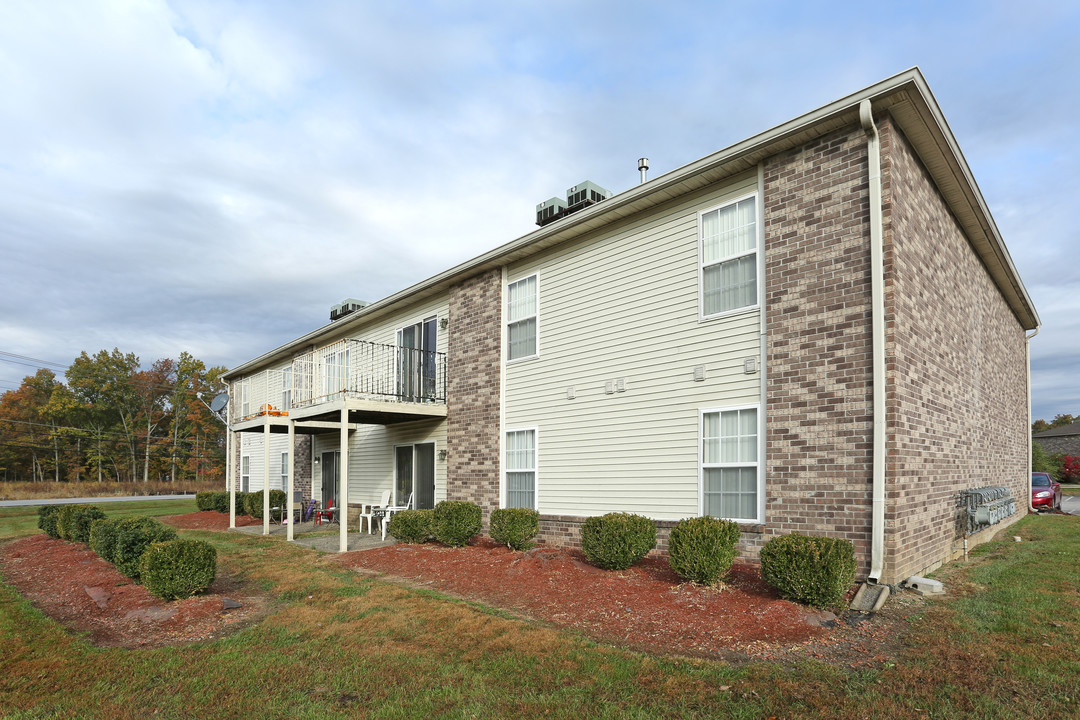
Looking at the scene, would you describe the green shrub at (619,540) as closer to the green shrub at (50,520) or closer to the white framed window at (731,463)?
the white framed window at (731,463)

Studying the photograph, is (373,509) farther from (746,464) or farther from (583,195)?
(746,464)

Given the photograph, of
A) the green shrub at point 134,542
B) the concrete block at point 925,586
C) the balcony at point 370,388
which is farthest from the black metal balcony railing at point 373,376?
the concrete block at point 925,586

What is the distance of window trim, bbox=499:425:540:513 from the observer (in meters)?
11.6

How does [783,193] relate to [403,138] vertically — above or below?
below

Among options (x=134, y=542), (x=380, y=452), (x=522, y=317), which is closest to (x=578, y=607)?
(x=134, y=542)

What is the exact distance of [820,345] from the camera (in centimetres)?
761

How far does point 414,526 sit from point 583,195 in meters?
7.16

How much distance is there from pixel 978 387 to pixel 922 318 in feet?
13.6

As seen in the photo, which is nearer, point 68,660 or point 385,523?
point 68,660

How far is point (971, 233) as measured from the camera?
1102 centimetres

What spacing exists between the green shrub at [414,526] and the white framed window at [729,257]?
6.52 metres

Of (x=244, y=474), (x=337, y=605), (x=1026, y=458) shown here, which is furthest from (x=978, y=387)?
(x=244, y=474)

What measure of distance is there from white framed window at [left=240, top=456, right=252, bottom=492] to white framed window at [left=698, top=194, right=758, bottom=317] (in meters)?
21.3

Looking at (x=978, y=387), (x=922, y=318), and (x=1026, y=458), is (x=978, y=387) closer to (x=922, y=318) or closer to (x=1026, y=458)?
(x=922, y=318)
